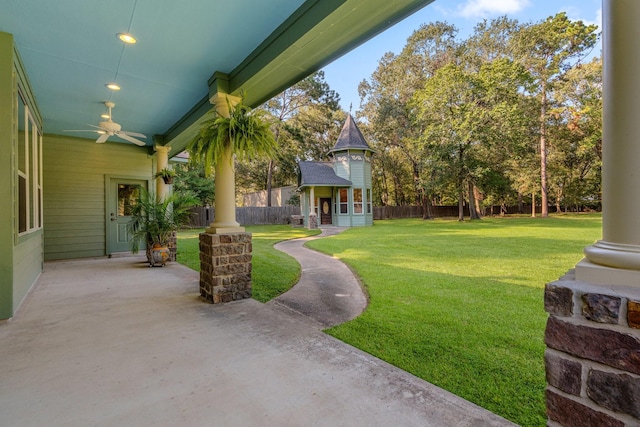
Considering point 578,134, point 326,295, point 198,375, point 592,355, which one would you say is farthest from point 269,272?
point 578,134

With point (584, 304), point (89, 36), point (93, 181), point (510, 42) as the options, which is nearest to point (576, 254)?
point (584, 304)

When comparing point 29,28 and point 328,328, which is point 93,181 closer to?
point 29,28

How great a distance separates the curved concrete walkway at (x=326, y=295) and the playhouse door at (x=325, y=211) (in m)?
10.6

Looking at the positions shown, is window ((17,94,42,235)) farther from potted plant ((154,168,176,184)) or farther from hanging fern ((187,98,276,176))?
hanging fern ((187,98,276,176))

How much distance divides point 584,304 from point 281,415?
56.5 inches

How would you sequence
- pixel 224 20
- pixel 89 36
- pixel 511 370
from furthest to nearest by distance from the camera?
1. pixel 89 36
2. pixel 224 20
3. pixel 511 370

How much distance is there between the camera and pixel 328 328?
9.09 ft

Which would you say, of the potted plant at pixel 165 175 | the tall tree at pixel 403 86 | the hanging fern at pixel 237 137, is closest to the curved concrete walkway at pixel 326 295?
the hanging fern at pixel 237 137

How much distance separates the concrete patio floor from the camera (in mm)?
1567

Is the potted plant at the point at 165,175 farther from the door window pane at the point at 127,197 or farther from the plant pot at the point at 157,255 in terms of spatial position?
the plant pot at the point at 157,255

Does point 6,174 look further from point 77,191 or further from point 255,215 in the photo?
point 255,215

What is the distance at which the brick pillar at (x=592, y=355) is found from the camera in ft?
2.99

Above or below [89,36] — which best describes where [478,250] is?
below

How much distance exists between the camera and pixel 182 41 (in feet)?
10.1
